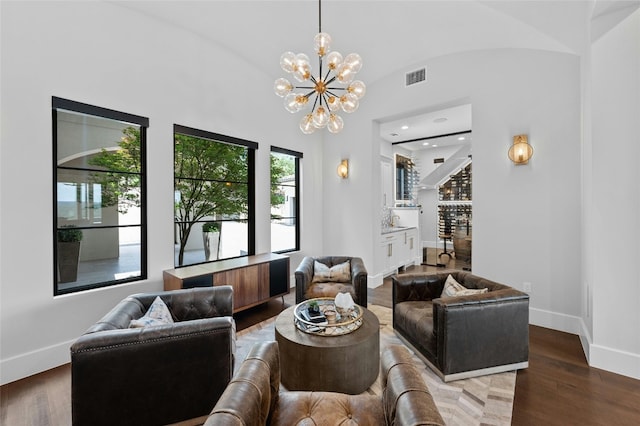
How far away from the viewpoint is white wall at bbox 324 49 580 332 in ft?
10.7

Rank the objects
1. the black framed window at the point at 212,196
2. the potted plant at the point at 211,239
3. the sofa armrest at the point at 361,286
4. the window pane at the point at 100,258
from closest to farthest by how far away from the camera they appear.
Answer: the window pane at the point at 100,258
the sofa armrest at the point at 361,286
the black framed window at the point at 212,196
the potted plant at the point at 211,239

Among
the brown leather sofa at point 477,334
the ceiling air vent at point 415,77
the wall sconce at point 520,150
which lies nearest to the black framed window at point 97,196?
the brown leather sofa at point 477,334

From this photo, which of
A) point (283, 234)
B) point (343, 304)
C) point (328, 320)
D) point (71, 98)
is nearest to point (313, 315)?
point (328, 320)

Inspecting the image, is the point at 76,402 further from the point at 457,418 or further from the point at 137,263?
the point at 457,418

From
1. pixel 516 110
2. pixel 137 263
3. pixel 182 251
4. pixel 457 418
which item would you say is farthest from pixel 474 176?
pixel 137 263

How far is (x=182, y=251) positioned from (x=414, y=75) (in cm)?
424

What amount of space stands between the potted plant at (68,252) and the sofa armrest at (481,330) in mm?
3481

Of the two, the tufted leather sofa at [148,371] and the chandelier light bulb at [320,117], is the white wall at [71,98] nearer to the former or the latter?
the tufted leather sofa at [148,371]

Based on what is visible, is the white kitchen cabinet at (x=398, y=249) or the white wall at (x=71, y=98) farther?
the white kitchen cabinet at (x=398, y=249)

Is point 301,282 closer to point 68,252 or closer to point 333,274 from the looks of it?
point 333,274

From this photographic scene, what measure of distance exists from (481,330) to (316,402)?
1.58 m

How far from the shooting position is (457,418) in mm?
1904

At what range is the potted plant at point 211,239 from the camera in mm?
3988

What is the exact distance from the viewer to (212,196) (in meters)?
4.06
